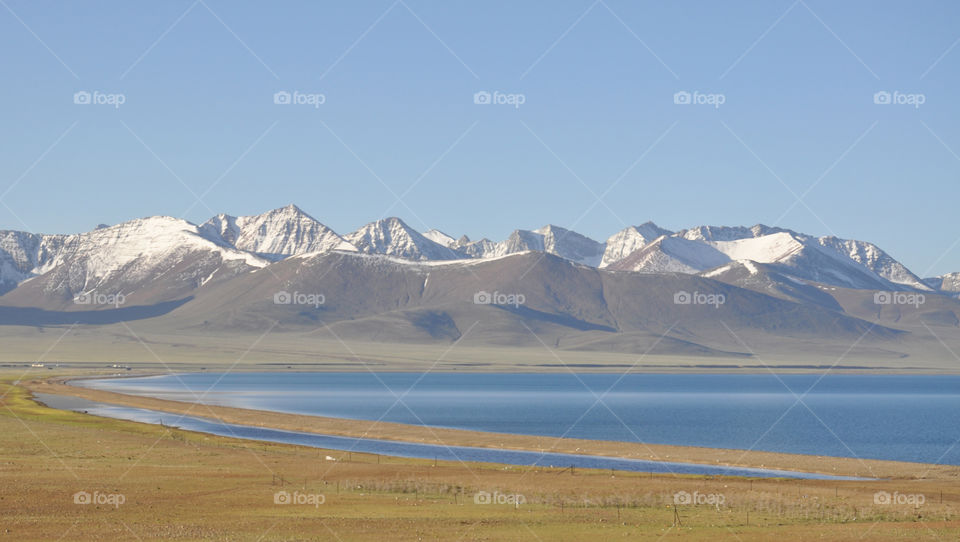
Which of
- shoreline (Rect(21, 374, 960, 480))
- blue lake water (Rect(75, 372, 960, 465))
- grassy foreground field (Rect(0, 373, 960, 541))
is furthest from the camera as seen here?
blue lake water (Rect(75, 372, 960, 465))

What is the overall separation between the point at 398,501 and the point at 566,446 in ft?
138

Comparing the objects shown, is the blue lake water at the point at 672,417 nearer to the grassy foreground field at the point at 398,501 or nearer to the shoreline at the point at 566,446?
the shoreline at the point at 566,446

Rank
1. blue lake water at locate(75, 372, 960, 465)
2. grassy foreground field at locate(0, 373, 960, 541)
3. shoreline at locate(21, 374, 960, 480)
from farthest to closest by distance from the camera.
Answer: blue lake water at locate(75, 372, 960, 465) < shoreline at locate(21, 374, 960, 480) < grassy foreground field at locate(0, 373, 960, 541)

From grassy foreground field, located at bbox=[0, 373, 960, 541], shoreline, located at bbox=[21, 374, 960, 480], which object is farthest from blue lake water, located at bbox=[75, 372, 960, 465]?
grassy foreground field, located at bbox=[0, 373, 960, 541]

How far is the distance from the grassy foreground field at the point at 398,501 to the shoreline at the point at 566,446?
12.6 feet

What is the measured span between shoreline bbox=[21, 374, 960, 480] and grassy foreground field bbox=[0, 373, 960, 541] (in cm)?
384

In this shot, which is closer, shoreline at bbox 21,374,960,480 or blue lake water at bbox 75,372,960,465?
shoreline at bbox 21,374,960,480

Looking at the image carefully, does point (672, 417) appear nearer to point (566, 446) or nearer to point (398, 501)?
point (566, 446)

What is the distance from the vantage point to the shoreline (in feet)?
269

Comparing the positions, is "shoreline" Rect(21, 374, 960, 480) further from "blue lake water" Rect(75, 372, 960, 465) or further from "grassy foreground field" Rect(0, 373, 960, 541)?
"blue lake water" Rect(75, 372, 960, 465)

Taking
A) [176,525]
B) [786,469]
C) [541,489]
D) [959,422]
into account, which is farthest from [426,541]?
[959,422]

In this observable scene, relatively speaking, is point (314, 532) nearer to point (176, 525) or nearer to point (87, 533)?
point (176, 525)

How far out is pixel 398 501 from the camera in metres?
57.1

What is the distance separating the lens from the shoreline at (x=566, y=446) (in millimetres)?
82000
